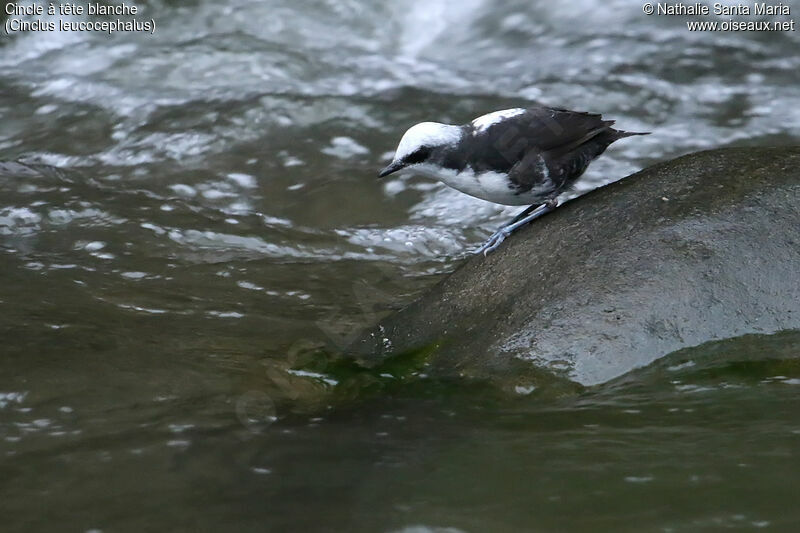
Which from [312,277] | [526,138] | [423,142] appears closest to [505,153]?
[526,138]

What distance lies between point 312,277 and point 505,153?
146 centimetres

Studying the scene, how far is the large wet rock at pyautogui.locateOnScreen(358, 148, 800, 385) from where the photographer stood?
11.6ft

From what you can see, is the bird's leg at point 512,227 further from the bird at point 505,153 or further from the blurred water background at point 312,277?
the blurred water background at point 312,277

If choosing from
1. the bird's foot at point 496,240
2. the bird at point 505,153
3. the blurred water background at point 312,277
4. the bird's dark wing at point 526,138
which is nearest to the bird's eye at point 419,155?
the bird at point 505,153

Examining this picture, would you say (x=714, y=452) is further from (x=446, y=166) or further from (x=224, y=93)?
(x=224, y=93)

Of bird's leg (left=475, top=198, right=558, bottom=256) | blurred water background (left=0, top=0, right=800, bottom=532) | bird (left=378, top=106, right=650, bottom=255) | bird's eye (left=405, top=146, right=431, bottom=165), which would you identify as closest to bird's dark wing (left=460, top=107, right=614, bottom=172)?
bird (left=378, top=106, right=650, bottom=255)

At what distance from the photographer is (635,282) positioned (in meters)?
3.64

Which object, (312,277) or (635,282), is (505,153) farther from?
(312,277)

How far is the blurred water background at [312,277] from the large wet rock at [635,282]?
4.6 inches

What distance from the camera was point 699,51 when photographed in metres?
8.66

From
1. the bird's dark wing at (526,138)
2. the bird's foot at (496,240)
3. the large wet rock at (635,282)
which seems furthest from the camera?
the bird's foot at (496,240)

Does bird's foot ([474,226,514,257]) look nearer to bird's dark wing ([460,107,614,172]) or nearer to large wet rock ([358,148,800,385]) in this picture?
large wet rock ([358,148,800,385])

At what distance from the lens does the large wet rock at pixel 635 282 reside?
139 inches

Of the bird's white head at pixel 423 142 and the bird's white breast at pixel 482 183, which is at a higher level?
the bird's white head at pixel 423 142
